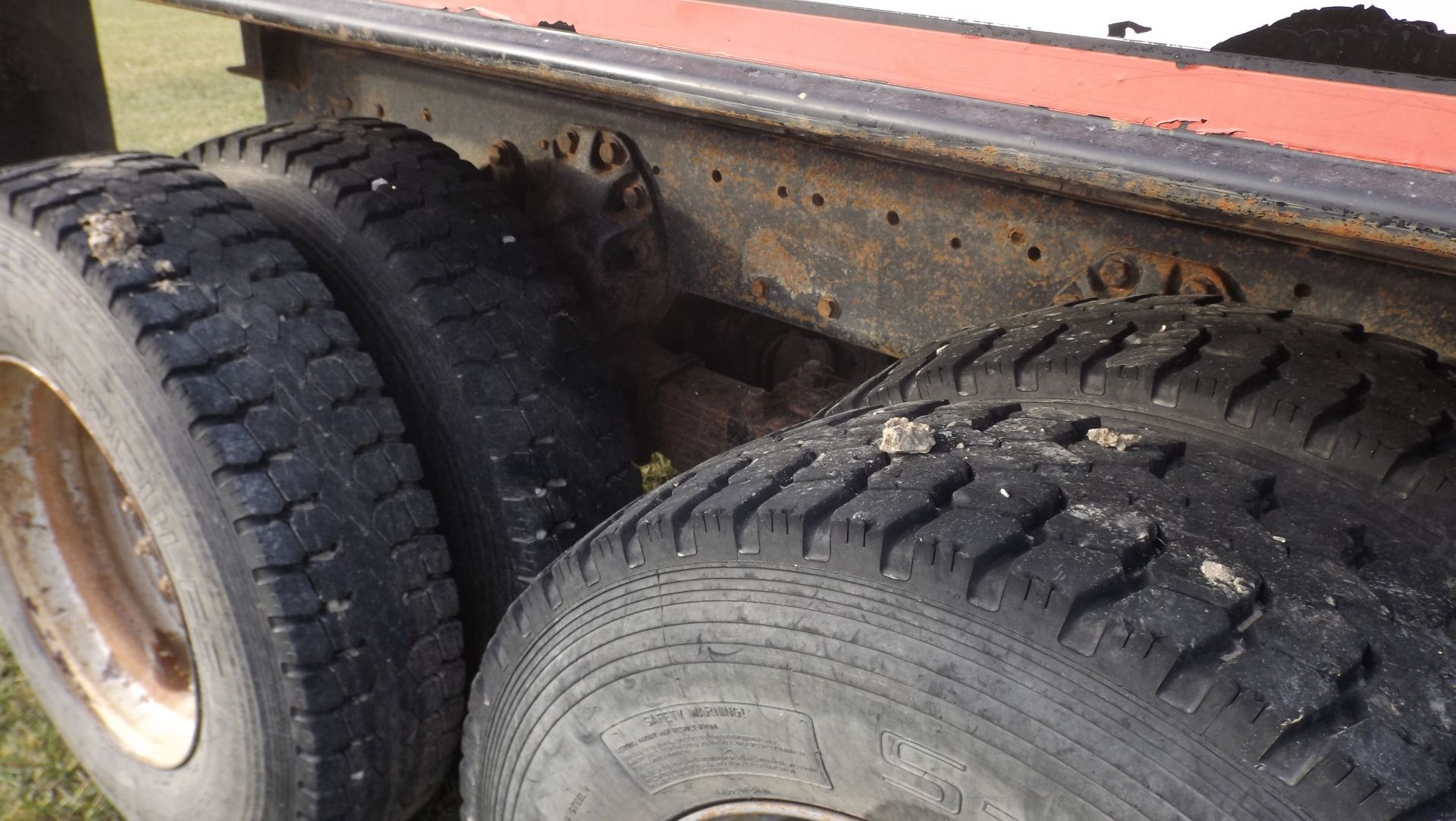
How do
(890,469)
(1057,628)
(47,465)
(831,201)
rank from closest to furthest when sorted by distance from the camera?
(1057,628)
(890,469)
(831,201)
(47,465)

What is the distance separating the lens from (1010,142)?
1099 mm

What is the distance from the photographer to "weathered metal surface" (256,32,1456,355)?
4.47 ft

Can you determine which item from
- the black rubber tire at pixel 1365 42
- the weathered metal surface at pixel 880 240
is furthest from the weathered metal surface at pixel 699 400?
the black rubber tire at pixel 1365 42

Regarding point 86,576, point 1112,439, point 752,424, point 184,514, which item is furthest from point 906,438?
point 86,576

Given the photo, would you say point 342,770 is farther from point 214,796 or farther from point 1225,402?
point 1225,402

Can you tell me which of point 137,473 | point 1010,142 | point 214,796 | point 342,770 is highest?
point 1010,142

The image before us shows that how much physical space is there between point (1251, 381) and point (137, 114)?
27.8 feet

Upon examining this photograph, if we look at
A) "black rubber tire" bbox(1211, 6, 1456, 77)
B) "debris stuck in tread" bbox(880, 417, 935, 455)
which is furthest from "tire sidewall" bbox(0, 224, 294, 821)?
"black rubber tire" bbox(1211, 6, 1456, 77)

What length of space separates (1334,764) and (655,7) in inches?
57.6

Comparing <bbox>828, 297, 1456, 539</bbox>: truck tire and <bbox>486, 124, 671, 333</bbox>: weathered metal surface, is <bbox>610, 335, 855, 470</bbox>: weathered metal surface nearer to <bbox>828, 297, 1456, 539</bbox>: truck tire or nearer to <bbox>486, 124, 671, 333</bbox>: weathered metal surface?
<bbox>486, 124, 671, 333</bbox>: weathered metal surface

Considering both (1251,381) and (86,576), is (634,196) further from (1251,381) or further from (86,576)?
(86,576)

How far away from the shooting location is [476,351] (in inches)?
76.7

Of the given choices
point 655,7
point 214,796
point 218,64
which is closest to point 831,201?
point 655,7

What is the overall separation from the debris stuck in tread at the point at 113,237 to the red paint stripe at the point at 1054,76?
59 cm
